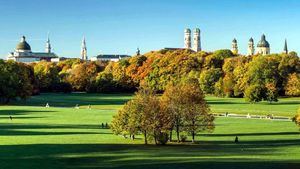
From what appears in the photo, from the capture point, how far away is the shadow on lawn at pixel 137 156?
126 feet

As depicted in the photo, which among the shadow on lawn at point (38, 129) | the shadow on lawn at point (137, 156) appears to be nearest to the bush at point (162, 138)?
the shadow on lawn at point (137, 156)

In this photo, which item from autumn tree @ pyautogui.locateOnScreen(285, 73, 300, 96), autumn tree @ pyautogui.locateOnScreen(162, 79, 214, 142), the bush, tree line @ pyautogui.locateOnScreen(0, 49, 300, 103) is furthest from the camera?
autumn tree @ pyautogui.locateOnScreen(285, 73, 300, 96)

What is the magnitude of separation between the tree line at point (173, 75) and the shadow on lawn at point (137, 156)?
62083 millimetres

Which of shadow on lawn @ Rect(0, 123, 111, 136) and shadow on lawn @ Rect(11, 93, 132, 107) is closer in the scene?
shadow on lawn @ Rect(0, 123, 111, 136)

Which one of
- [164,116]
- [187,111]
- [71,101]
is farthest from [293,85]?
[164,116]

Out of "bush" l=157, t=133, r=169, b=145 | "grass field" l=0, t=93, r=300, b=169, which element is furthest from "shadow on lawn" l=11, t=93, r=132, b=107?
"bush" l=157, t=133, r=169, b=145

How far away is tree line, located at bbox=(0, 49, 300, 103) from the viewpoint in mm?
116875

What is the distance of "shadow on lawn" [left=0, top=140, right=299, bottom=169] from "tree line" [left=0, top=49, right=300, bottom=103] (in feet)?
204

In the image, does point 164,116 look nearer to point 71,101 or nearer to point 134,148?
point 134,148

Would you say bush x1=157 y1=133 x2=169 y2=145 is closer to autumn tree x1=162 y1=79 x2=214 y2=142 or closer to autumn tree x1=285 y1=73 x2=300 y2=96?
autumn tree x1=162 y1=79 x2=214 y2=142

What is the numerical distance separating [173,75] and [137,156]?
11327 cm

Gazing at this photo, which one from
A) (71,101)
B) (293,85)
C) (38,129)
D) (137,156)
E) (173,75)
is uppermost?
(173,75)

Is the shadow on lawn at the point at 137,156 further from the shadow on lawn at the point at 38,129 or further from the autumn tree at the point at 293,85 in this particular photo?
the autumn tree at the point at 293,85

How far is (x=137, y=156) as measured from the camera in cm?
4309
